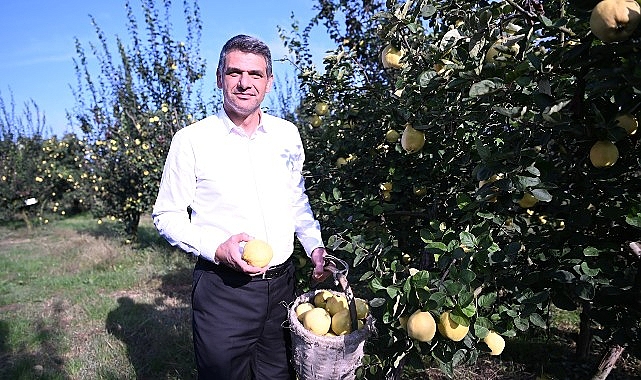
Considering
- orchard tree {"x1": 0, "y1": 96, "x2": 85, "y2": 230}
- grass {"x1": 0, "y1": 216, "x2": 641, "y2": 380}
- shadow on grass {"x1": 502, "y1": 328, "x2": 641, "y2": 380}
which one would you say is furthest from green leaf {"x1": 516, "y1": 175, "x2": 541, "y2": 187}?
orchard tree {"x1": 0, "y1": 96, "x2": 85, "y2": 230}

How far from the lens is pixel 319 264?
6.17 ft

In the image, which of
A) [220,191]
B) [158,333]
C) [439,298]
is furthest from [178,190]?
[158,333]

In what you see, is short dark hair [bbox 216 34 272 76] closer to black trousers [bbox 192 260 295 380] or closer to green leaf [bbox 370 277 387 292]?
black trousers [bbox 192 260 295 380]

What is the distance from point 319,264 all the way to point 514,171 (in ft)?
3.20

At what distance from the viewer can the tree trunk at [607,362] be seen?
1.98 m

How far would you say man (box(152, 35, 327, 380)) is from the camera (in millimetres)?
1788

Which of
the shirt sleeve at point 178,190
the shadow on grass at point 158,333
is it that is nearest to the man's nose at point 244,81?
the shirt sleeve at point 178,190

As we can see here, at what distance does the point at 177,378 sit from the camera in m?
2.91

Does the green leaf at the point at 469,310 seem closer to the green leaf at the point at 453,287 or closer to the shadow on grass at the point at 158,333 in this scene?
the green leaf at the point at 453,287

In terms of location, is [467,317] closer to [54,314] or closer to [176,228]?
[176,228]

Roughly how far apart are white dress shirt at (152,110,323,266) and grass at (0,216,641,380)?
1280 mm

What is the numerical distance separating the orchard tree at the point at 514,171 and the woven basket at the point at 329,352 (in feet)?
0.36

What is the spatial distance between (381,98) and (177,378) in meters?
2.10

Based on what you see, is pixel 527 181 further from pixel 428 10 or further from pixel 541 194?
pixel 428 10
